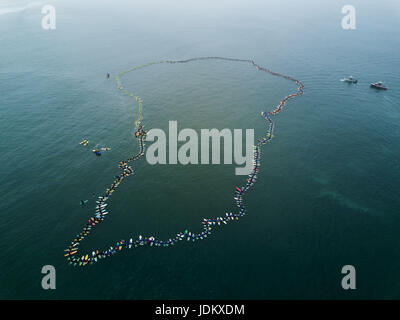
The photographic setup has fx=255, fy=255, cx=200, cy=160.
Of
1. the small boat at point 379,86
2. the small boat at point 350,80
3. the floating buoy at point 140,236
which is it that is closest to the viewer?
the floating buoy at point 140,236

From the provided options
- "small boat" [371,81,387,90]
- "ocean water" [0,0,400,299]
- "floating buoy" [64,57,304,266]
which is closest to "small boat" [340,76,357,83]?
"ocean water" [0,0,400,299]

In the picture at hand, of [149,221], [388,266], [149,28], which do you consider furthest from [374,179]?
[149,28]

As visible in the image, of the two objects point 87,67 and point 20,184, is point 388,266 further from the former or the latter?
point 87,67

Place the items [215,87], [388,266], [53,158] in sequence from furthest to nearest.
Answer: [215,87], [53,158], [388,266]

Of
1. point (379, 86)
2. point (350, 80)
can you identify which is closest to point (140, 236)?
point (350, 80)

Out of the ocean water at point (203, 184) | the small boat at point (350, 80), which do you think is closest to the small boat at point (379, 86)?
the ocean water at point (203, 184)

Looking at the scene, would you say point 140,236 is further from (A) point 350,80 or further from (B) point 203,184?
(A) point 350,80

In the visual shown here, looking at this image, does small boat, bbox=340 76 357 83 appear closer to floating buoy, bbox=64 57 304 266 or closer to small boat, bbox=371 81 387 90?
small boat, bbox=371 81 387 90

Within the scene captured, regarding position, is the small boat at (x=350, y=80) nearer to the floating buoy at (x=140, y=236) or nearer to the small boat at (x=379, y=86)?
the small boat at (x=379, y=86)
